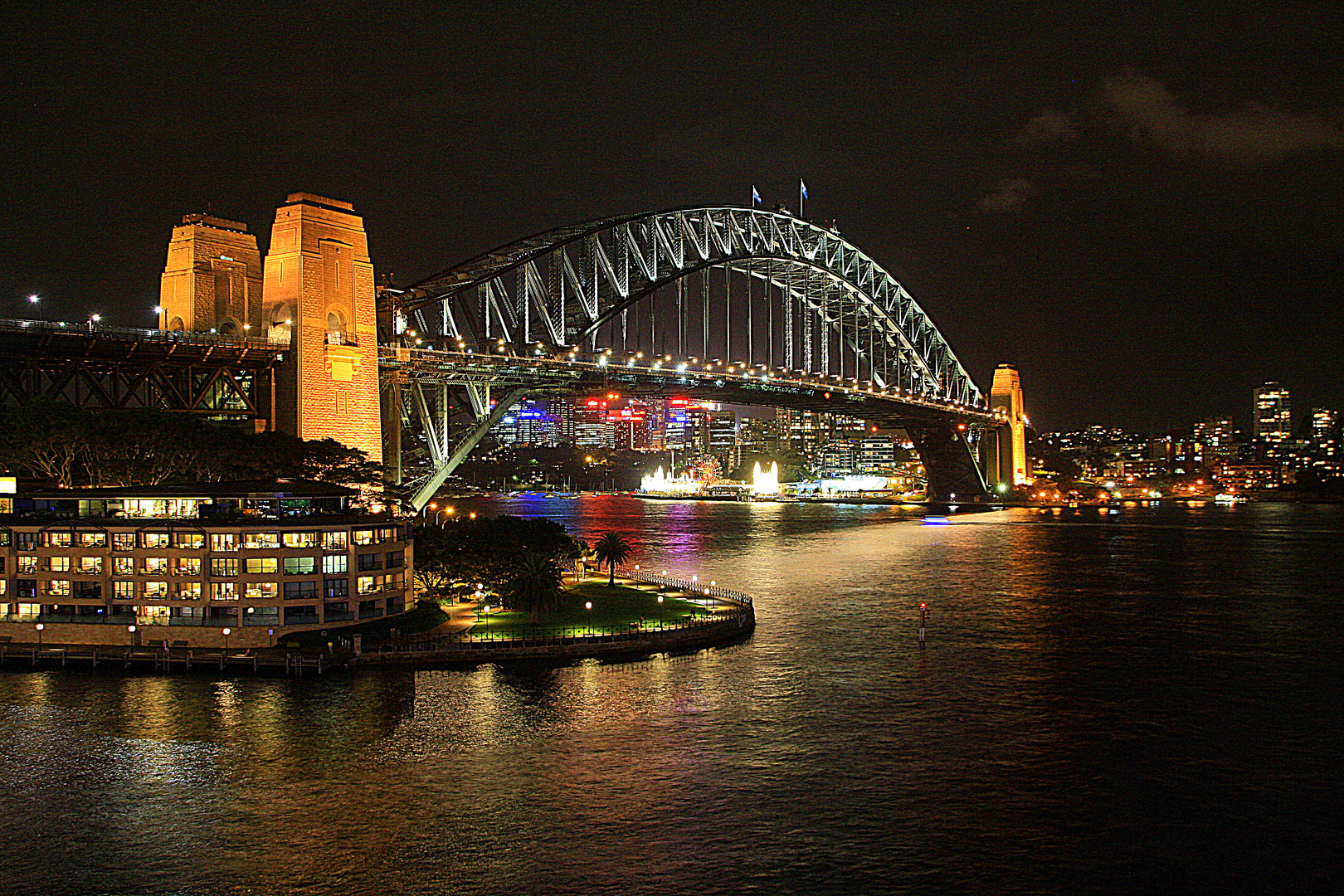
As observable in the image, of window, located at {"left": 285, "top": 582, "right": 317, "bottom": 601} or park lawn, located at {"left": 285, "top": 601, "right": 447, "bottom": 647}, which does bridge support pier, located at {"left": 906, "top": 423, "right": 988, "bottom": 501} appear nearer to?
park lawn, located at {"left": 285, "top": 601, "right": 447, "bottom": 647}

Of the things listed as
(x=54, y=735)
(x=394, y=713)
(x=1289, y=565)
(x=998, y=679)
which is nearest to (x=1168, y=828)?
(x=998, y=679)

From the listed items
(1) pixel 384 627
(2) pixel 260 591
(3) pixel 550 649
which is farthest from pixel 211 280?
(3) pixel 550 649

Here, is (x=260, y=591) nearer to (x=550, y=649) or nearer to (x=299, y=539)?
(x=299, y=539)

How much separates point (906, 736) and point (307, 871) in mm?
16821

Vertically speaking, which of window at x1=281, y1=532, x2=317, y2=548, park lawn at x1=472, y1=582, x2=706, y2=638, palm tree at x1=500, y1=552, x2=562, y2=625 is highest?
window at x1=281, y1=532, x2=317, y2=548

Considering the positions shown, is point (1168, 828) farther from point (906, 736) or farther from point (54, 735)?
point (54, 735)

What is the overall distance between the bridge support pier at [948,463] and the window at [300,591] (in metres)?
→ 118

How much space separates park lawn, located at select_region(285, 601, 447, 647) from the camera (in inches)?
1545

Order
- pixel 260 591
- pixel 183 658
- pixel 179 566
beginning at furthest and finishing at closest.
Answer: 1. pixel 179 566
2. pixel 260 591
3. pixel 183 658

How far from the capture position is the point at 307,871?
2195 cm

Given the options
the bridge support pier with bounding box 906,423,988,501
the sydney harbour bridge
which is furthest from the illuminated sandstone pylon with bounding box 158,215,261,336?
the bridge support pier with bounding box 906,423,988,501

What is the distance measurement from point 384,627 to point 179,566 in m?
7.77

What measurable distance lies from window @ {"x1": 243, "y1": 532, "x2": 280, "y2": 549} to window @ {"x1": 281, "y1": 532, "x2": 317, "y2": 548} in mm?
299

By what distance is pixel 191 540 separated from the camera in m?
40.2
